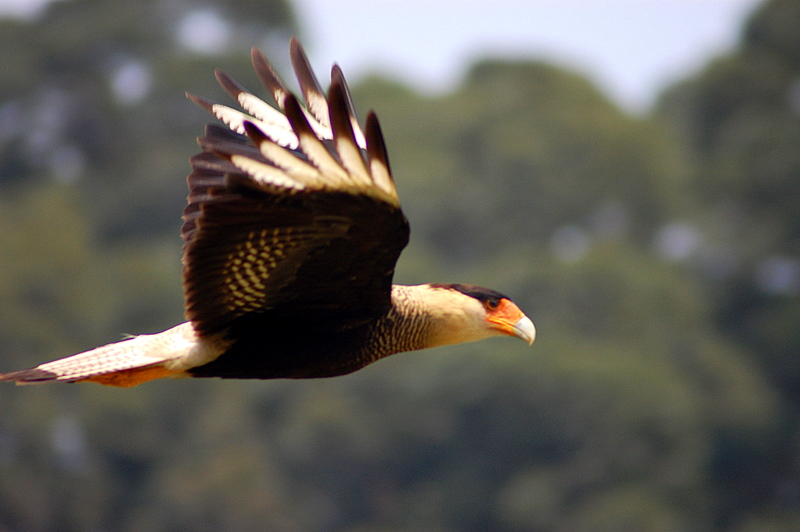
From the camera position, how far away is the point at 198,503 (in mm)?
28453

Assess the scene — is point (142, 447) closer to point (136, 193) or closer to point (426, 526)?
point (426, 526)

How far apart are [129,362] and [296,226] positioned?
3.04ft

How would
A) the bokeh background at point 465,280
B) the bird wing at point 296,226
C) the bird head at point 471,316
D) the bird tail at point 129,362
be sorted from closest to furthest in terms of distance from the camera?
1. the bird wing at point 296,226
2. the bird tail at point 129,362
3. the bird head at point 471,316
4. the bokeh background at point 465,280

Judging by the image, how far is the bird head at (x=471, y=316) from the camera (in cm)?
479

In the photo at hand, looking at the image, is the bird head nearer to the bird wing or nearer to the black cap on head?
the black cap on head

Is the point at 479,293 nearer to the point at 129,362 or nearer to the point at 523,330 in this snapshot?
the point at 523,330

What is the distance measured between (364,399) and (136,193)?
11116 millimetres

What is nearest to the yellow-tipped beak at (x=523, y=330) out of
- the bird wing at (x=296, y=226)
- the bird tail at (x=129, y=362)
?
the bird wing at (x=296, y=226)

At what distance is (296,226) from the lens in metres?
4.13

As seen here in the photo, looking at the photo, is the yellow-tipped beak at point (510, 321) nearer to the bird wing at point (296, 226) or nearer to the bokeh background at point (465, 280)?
the bird wing at point (296, 226)

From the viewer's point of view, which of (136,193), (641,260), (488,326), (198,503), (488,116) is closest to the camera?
(488,326)

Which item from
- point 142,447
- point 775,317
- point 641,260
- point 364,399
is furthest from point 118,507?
point 775,317

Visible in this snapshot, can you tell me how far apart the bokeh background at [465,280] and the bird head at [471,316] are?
76.5 ft

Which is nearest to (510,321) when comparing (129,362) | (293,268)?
(293,268)
